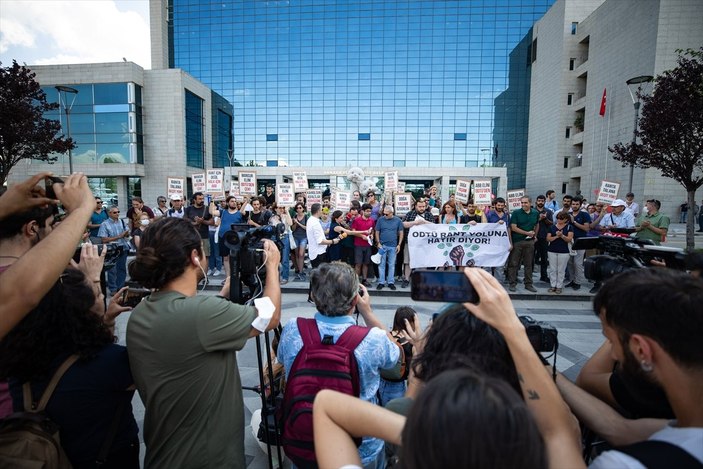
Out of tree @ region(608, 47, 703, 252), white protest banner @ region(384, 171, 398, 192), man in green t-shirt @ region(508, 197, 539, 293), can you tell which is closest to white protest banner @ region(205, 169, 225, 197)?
white protest banner @ region(384, 171, 398, 192)

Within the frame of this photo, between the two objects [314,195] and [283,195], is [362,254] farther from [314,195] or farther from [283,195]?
[314,195]

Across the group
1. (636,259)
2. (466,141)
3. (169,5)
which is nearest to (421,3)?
(466,141)

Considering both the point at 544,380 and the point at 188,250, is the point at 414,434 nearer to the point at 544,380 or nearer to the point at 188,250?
the point at 544,380

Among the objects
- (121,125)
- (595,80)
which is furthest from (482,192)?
(121,125)

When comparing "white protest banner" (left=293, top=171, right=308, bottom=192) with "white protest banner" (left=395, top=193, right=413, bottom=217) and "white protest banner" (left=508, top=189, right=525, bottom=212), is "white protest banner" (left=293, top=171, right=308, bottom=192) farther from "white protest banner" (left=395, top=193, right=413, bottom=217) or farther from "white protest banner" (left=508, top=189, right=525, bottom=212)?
"white protest banner" (left=508, top=189, right=525, bottom=212)

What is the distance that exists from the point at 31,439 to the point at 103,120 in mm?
37369

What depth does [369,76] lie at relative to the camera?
5175 cm

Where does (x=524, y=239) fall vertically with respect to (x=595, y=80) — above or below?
below

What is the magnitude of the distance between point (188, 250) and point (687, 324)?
1.82m

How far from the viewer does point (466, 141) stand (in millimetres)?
50281

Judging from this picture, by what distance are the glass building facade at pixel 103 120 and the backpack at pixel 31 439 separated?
34.9 meters

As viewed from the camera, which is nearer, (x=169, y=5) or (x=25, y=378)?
(x=25, y=378)

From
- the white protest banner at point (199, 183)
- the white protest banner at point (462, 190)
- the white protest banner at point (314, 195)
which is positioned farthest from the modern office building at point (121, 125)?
the white protest banner at point (462, 190)

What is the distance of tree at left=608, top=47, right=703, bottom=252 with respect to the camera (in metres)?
10.4
